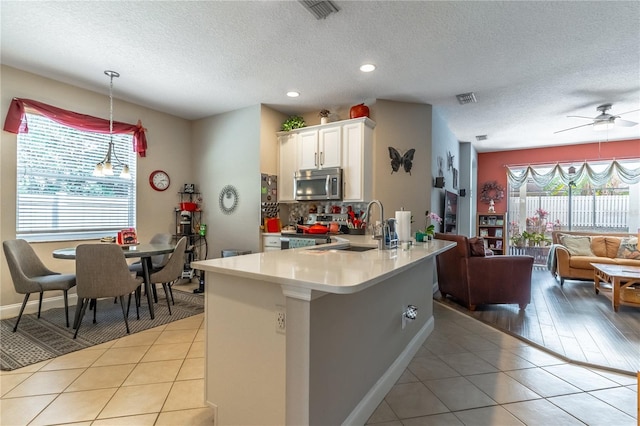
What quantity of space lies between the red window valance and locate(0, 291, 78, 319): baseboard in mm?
1930

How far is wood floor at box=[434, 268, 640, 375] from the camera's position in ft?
8.54

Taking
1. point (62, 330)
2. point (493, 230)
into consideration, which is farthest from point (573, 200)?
point (62, 330)

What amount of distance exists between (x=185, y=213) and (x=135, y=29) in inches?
113

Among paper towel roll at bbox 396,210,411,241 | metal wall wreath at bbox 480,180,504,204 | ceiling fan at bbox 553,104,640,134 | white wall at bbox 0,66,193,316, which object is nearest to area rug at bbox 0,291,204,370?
white wall at bbox 0,66,193,316

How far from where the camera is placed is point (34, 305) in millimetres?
3645

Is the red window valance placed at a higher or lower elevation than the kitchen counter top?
higher

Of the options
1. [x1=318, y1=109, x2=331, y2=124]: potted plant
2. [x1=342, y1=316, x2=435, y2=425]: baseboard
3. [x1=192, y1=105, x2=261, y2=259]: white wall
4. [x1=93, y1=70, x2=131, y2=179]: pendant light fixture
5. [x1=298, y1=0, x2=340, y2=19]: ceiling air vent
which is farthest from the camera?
[x1=192, y1=105, x2=261, y2=259]: white wall

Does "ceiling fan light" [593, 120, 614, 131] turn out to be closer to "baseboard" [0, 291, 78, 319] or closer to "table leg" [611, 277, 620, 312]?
"table leg" [611, 277, 620, 312]

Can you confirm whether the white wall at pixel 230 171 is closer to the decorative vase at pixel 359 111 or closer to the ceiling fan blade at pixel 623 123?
the decorative vase at pixel 359 111

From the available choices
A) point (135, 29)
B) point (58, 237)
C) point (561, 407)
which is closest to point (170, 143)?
point (58, 237)

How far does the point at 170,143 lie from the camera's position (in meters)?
5.12

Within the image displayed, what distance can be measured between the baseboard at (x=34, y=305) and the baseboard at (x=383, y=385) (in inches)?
155

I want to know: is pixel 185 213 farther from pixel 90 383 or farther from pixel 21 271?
pixel 90 383

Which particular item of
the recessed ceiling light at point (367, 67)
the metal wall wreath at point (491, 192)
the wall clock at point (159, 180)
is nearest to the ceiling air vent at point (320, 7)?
the recessed ceiling light at point (367, 67)
